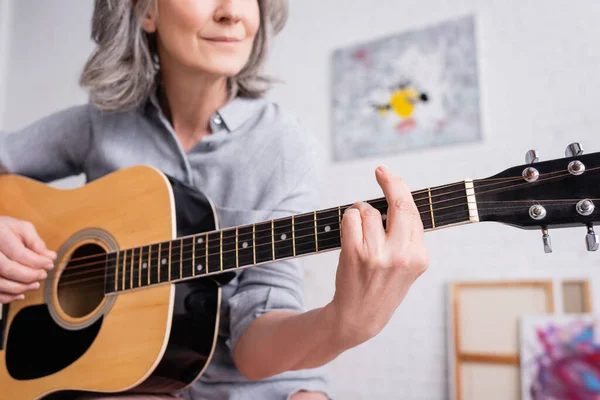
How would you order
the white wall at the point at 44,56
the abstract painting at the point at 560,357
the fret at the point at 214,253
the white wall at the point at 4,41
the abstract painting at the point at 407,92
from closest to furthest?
1. the fret at the point at 214,253
2. the abstract painting at the point at 560,357
3. the abstract painting at the point at 407,92
4. the white wall at the point at 44,56
5. the white wall at the point at 4,41

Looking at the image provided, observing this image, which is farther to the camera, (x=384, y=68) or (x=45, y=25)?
(x=45, y=25)

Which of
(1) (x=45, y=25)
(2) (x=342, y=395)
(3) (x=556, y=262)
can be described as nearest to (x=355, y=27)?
(3) (x=556, y=262)

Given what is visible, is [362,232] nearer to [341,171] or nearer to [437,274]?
[437,274]

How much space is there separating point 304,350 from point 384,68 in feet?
6.77

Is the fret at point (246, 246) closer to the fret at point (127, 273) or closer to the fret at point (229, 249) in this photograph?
the fret at point (229, 249)

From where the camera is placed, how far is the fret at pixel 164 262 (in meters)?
0.88

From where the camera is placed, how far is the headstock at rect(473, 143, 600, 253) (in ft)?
1.99

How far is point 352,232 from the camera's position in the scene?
0.67 m

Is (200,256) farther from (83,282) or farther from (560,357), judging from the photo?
(560,357)

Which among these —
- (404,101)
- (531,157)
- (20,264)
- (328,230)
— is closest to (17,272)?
(20,264)

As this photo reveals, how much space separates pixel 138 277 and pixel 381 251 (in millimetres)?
431

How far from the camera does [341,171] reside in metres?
2.72

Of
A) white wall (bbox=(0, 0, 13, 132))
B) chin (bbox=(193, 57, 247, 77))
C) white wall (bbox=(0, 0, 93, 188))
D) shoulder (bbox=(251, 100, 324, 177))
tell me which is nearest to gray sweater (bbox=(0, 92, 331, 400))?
shoulder (bbox=(251, 100, 324, 177))

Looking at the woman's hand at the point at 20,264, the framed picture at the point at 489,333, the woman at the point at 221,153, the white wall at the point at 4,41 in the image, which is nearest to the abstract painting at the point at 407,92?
the framed picture at the point at 489,333
